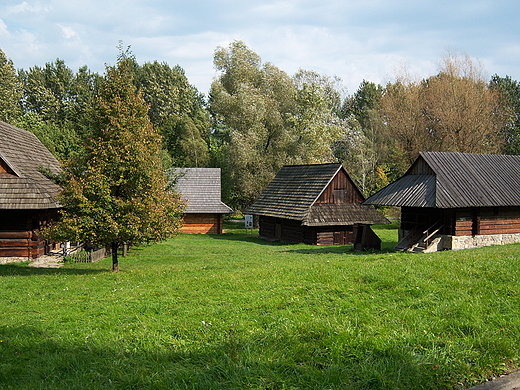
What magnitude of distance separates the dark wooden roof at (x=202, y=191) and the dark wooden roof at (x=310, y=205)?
599cm

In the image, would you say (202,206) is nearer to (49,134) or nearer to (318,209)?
(318,209)

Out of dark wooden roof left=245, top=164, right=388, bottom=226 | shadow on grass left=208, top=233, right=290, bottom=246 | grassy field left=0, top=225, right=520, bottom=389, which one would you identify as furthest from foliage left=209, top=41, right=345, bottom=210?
grassy field left=0, top=225, right=520, bottom=389

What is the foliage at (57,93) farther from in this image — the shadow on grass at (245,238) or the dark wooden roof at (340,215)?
the dark wooden roof at (340,215)

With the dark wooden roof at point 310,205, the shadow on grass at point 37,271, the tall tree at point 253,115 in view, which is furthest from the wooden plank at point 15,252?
the tall tree at point 253,115

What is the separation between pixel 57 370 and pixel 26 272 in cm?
1228

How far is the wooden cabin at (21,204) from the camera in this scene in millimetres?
20000

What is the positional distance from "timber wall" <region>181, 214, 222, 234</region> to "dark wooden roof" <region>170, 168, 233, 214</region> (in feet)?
3.01

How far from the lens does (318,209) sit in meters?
33.0

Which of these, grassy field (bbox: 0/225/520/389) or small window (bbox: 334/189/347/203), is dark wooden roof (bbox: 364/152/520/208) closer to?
small window (bbox: 334/189/347/203)

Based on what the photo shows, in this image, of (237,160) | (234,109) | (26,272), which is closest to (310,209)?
(237,160)

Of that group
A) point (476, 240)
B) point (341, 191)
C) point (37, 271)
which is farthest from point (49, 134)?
point (476, 240)

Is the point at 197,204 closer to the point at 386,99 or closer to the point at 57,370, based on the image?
the point at 386,99

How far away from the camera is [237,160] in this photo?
43.8m

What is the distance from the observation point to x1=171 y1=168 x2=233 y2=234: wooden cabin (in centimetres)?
4275
